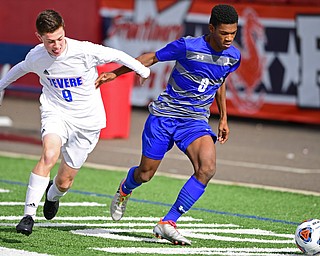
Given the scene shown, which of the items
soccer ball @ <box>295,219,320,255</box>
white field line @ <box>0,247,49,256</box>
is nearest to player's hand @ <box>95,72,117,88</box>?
white field line @ <box>0,247,49,256</box>

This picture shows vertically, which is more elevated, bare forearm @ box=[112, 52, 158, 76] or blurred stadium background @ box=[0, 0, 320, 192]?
bare forearm @ box=[112, 52, 158, 76]

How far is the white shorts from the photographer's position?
8961 mm

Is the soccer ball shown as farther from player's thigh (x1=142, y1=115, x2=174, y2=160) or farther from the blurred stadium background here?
the blurred stadium background

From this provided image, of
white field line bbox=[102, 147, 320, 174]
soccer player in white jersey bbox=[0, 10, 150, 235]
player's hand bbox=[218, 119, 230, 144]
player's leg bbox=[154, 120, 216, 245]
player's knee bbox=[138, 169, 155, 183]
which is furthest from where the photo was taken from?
white field line bbox=[102, 147, 320, 174]

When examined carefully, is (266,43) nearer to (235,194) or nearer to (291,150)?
(291,150)

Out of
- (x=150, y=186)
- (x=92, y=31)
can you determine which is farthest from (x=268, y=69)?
(x=150, y=186)

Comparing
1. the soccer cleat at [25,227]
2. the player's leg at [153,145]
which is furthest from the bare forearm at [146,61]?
the soccer cleat at [25,227]

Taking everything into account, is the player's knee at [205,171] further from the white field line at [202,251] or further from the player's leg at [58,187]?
the player's leg at [58,187]

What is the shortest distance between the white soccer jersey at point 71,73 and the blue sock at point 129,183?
1.93 feet

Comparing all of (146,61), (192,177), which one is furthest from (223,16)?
(192,177)

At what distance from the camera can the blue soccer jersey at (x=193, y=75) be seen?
8945 millimetres

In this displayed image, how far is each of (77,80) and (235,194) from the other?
409 centimetres

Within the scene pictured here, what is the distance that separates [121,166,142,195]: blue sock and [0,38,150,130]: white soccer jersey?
589 millimetres

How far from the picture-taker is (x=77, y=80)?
9.08 metres
